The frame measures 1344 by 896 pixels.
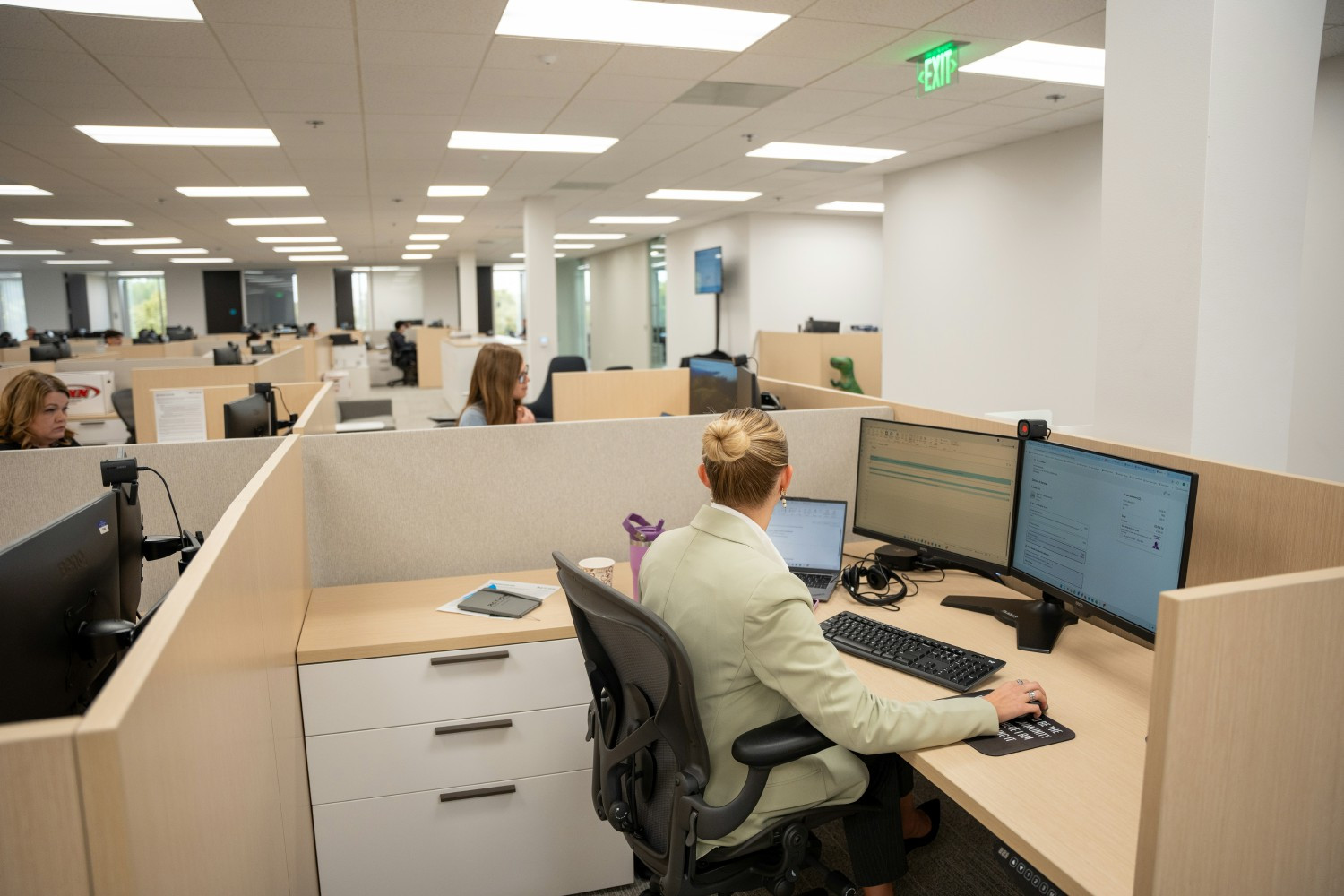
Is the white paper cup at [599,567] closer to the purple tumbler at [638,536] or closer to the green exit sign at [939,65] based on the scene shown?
the purple tumbler at [638,536]

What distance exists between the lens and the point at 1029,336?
613cm

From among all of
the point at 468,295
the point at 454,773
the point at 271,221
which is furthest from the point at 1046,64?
the point at 468,295

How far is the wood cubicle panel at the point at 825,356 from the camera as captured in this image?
8.35 m

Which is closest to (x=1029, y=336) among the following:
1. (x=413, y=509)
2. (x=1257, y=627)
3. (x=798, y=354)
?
(x=798, y=354)

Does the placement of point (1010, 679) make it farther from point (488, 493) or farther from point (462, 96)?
point (462, 96)

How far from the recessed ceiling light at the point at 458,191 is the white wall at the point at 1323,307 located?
631 cm

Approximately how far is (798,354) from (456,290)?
48.4 feet

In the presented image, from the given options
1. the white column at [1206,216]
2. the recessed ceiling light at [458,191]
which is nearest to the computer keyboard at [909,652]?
the white column at [1206,216]

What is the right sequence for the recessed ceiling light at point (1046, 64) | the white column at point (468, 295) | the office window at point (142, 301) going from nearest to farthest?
the recessed ceiling light at point (1046, 64) < the white column at point (468, 295) < the office window at point (142, 301)

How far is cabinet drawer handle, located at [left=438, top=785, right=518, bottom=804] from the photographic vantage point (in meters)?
2.00

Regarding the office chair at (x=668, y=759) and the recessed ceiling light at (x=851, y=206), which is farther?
the recessed ceiling light at (x=851, y=206)

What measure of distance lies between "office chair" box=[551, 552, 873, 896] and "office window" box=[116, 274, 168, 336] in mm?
22411

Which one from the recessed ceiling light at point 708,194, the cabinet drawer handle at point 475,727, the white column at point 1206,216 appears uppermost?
the recessed ceiling light at point 708,194

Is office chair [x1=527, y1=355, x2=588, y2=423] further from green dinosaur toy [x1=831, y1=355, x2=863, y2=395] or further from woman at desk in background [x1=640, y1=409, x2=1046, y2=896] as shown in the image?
woman at desk in background [x1=640, y1=409, x2=1046, y2=896]
